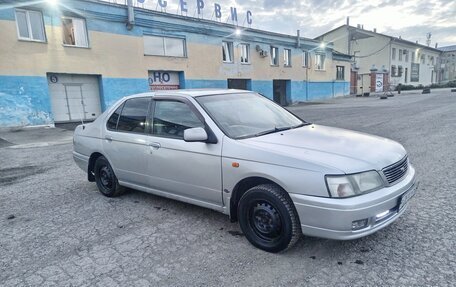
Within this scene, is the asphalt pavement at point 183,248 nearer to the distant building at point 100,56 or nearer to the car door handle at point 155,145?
the car door handle at point 155,145

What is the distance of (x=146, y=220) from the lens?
393cm

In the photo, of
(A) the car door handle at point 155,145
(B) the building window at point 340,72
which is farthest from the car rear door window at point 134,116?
(B) the building window at point 340,72

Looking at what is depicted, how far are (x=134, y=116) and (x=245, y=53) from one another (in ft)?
70.3

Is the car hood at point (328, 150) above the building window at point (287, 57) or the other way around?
the other way around

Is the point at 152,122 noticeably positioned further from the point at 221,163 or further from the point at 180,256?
the point at 180,256

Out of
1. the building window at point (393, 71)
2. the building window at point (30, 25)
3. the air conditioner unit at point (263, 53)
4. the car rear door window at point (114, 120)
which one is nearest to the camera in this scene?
the car rear door window at point (114, 120)

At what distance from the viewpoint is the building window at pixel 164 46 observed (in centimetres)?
1844

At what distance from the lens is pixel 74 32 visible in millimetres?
15523

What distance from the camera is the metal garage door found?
1546cm

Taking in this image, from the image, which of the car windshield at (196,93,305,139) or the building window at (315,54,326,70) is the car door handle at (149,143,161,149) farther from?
the building window at (315,54,326,70)

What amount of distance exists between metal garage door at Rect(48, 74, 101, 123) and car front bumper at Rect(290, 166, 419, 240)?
52.3 ft

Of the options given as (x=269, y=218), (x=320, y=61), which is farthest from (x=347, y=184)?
(x=320, y=61)

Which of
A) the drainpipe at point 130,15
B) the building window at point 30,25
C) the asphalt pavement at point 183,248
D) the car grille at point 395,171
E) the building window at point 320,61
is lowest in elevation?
the asphalt pavement at point 183,248

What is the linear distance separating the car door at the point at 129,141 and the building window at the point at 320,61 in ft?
97.7
